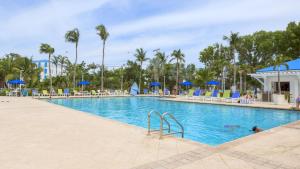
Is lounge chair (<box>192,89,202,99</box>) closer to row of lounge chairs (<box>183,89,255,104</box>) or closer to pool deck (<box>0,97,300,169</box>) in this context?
row of lounge chairs (<box>183,89,255,104</box>)

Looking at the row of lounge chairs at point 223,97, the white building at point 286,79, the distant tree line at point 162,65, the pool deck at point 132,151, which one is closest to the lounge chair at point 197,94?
the row of lounge chairs at point 223,97

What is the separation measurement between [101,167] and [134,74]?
37641mm

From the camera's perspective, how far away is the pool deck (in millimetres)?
3680

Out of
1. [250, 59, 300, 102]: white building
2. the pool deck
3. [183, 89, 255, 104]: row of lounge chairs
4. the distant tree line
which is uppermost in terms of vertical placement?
the distant tree line

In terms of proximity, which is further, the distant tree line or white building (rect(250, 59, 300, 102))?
the distant tree line

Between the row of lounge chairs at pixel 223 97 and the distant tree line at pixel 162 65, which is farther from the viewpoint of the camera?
the distant tree line at pixel 162 65

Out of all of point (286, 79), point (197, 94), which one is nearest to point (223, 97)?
point (197, 94)

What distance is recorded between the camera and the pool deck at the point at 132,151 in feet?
12.1

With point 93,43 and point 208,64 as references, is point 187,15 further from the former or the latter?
point 208,64

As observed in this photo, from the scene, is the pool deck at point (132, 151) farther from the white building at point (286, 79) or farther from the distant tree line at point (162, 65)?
the distant tree line at point (162, 65)

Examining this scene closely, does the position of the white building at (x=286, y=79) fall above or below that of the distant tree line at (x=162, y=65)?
below

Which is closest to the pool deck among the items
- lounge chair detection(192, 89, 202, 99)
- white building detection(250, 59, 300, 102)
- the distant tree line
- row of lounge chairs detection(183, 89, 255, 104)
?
row of lounge chairs detection(183, 89, 255, 104)

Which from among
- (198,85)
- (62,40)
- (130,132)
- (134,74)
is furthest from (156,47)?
(130,132)

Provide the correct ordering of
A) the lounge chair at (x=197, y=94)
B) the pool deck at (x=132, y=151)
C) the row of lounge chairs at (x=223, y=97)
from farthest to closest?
the lounge chair at (x=197, y=94)
the row of lounge chairs at (x=223, y=97)
the pool deck at (x=132, y=151)
